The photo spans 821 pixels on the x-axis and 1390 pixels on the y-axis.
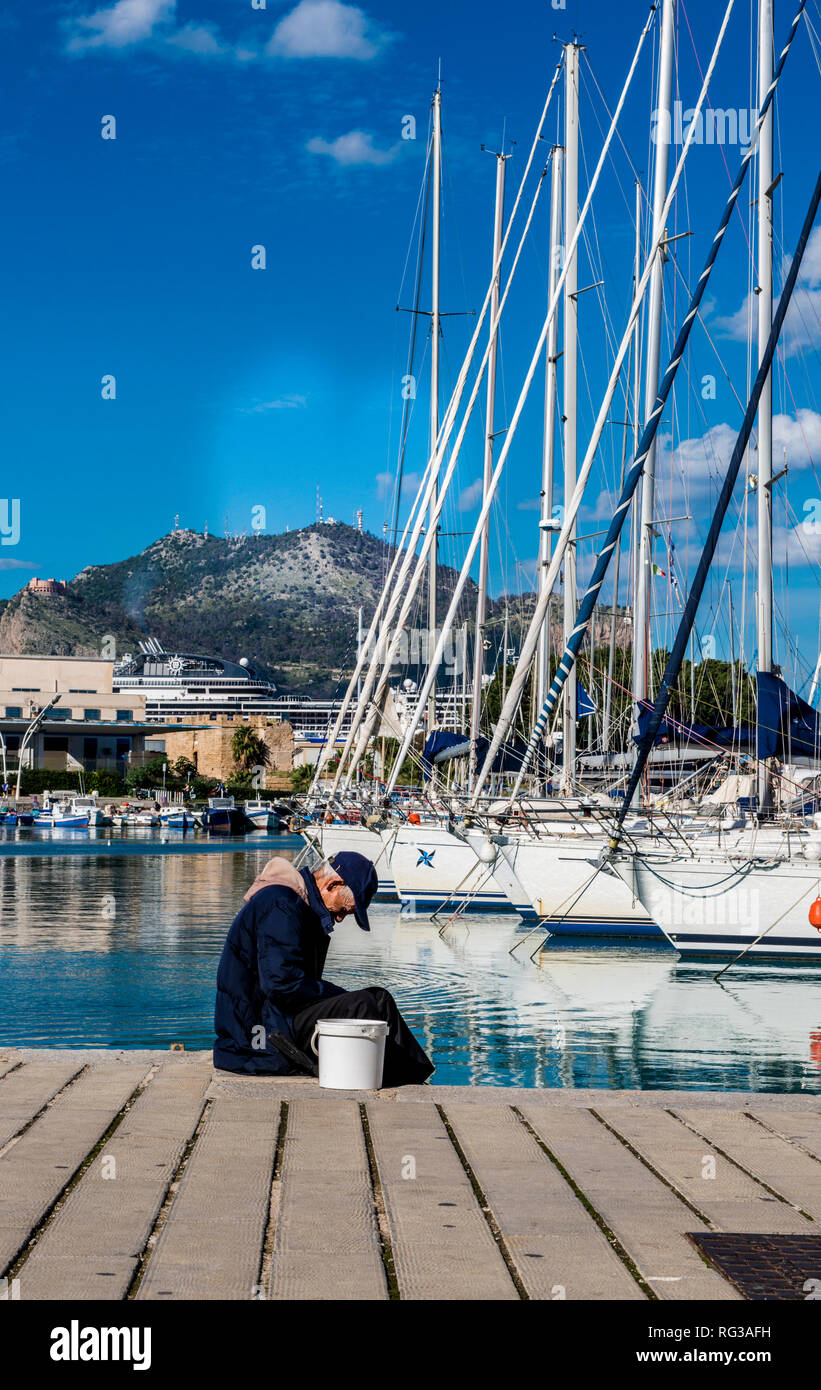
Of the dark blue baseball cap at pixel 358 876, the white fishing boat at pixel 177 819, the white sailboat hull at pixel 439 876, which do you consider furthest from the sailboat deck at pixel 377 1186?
the white fishing boat at pixel 177 819

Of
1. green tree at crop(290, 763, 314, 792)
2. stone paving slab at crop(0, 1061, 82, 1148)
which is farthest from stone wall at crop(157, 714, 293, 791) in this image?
stone paving slab at crop(0, 1061, 82, 1148)

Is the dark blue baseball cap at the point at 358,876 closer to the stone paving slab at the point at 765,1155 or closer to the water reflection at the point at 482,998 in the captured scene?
the stone paving slab at the point at 765,1155

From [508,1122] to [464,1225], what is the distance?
6.39 ft

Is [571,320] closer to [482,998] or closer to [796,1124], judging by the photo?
[482,998]

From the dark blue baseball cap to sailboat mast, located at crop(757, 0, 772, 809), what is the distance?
17.1m

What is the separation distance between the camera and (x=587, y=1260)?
16.0 ft

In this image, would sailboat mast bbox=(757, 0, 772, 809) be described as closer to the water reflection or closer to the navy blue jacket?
the water reflection

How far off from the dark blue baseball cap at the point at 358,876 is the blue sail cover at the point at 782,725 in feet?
55.1

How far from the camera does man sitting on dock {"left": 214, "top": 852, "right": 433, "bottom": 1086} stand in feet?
26.0

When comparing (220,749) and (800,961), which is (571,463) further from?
(220,749)

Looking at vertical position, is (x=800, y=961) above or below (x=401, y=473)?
below

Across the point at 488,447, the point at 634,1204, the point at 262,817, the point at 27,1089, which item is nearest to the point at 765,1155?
the point at 634,1204

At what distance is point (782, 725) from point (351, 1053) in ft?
57.8
